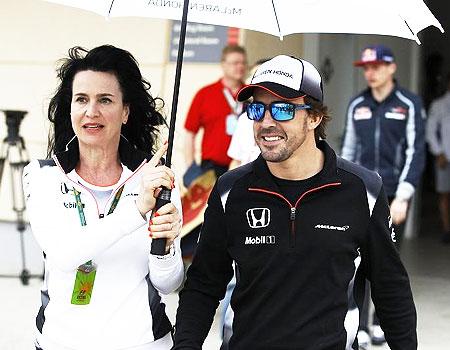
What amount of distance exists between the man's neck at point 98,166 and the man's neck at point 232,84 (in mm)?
3882

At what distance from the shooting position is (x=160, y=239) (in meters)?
2.63

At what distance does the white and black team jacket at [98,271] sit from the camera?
2.68 metres

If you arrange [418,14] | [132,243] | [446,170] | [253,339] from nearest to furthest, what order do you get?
[253,339] < [132,243] < [418,14] < [446,170]

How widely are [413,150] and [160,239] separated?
11.5 feet

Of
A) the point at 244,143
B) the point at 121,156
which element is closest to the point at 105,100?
the point at 121,156

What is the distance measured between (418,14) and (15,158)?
5612mm

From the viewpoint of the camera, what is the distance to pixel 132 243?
2.79m

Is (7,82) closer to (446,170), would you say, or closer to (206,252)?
(446,170)

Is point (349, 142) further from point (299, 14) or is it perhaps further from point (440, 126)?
point (440, 126)

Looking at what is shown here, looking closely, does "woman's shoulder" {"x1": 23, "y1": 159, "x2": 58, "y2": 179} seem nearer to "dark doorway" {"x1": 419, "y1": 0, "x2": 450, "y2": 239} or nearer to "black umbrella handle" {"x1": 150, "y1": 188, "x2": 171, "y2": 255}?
"black umbrella handle" {"x1": 150, "y1": 188, "x2": 171, "y2": 255}

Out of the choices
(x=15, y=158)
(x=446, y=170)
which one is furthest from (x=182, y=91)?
(x=446, y=170)

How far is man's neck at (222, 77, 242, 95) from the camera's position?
677 centimetres

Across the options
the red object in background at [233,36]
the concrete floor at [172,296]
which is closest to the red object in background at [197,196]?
the concrete floor at [172,296]

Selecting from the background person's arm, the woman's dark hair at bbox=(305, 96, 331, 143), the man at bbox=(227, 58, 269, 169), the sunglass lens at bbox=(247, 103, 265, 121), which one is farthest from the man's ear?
the background person's arm
